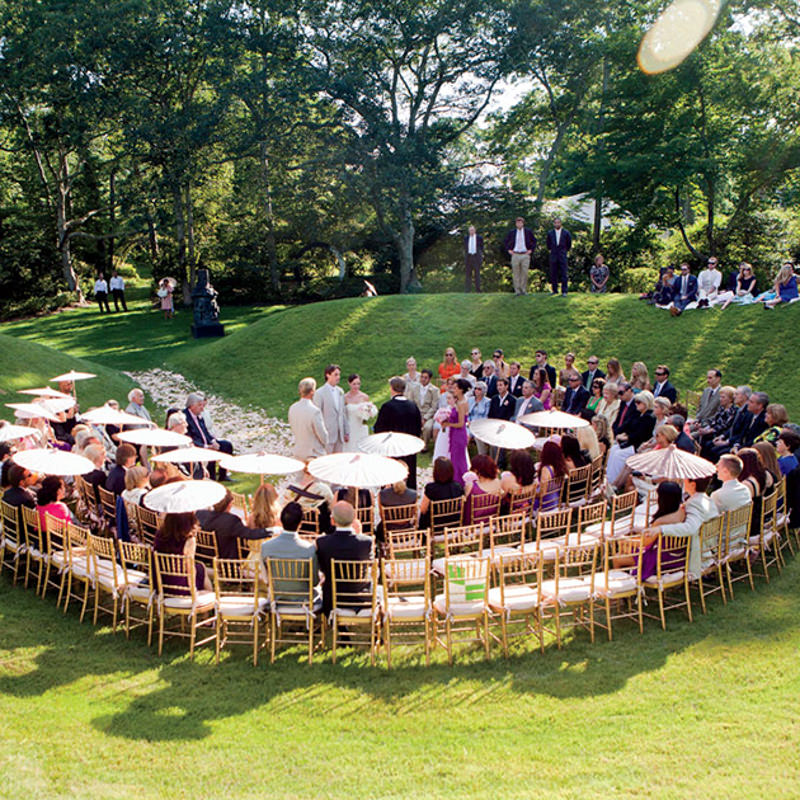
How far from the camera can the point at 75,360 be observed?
22.8 m

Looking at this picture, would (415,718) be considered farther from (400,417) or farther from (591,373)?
(591,373)

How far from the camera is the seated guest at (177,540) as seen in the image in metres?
7.99

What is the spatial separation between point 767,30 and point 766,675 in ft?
109

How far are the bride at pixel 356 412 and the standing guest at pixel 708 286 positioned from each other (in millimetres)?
12056

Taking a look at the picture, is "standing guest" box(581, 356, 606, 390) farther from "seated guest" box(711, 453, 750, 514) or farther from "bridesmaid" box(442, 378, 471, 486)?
"seated guest" box(711, 453, 750, 514)

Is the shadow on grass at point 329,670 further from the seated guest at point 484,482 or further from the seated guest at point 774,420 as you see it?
the seated guest at point 774,420

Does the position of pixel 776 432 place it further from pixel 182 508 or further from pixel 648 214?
pixel 648 214

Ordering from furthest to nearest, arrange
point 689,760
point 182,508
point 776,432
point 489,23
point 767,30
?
point 489,23
point 767,30
point 776,432
point 182,508
point 689,760

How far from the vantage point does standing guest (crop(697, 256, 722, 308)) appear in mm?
20781

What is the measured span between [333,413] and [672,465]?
607 centimetres

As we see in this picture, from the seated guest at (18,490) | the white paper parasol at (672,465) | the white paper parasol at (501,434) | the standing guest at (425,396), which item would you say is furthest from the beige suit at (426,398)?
the seated guest at (18,490)

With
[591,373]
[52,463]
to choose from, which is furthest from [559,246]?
[52,463]

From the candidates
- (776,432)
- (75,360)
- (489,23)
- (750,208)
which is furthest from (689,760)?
(489,23)

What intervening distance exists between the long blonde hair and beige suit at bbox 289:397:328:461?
3.51 m
